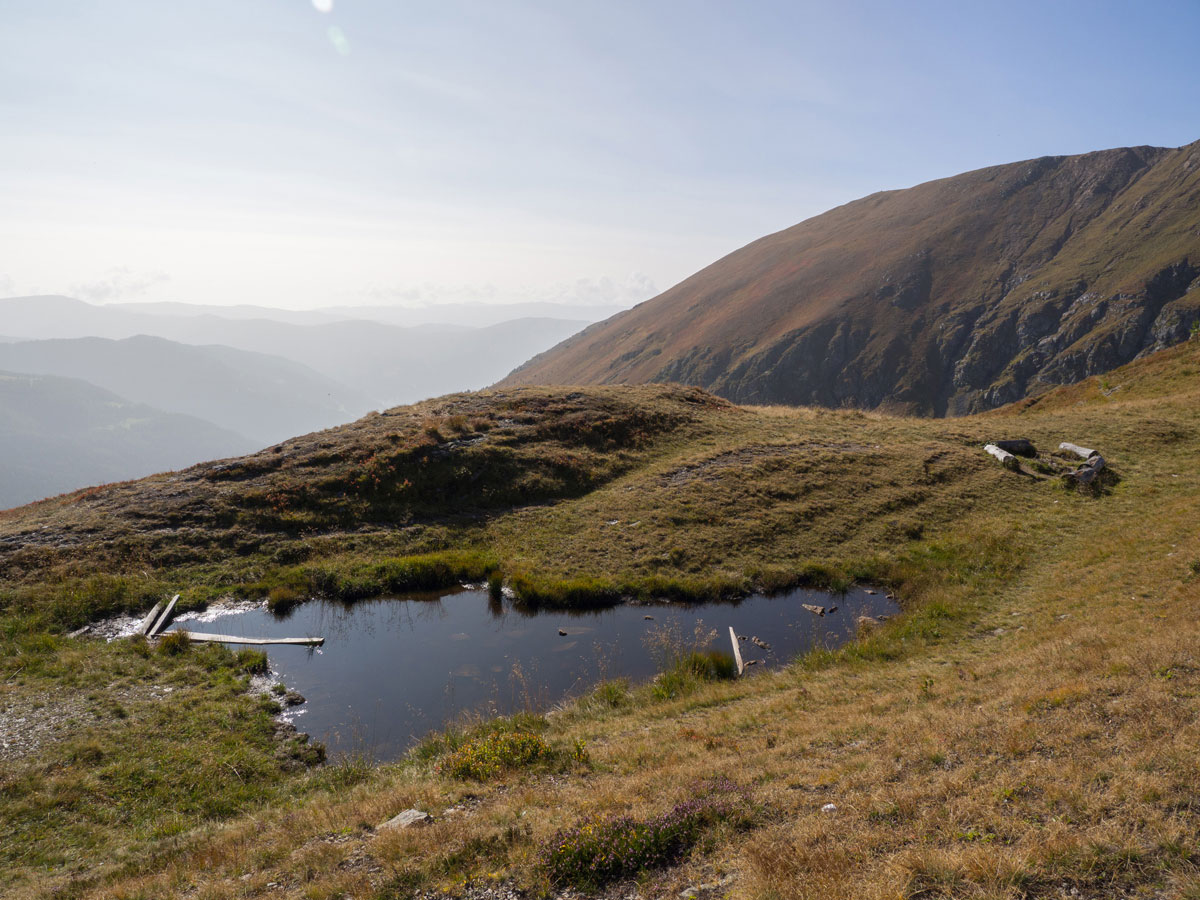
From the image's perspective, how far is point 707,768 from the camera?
10.6 meters

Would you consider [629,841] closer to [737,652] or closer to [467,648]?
[737,652]

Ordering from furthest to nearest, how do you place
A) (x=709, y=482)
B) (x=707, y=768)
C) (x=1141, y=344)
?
1. (x=1141, y=344)
2. (x=709, y=482)
3. (x=707, y=768)

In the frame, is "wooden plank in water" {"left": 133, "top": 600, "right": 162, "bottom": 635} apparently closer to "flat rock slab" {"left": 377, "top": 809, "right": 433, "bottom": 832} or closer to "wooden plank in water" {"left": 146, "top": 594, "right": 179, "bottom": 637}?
"wooden plank in water" {"left": 146, "top": 594, "right": 179, "bottom": 637}

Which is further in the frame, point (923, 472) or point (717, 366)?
point (717, 366)

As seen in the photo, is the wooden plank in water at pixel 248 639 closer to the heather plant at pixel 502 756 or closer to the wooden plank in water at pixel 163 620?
the wooden plank in water at pixel 163 620

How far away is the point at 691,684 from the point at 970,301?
174556 mm

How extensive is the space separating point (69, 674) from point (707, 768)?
1735 cm

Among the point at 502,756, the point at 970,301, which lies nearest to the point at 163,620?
the point at 502,756

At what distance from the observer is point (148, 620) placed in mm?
19484

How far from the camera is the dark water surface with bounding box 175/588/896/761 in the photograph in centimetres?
1535

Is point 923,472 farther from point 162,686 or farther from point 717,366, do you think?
point 717,366

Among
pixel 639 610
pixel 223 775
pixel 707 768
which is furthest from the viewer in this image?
pixel 639 610

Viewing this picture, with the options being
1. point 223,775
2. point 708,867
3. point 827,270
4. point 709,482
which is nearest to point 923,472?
point 709,482

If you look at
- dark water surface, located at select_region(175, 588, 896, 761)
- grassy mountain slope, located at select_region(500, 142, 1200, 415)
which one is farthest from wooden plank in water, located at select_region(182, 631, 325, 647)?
grassy mountain slope, located at select_region(500, 142, 1200, 415)
